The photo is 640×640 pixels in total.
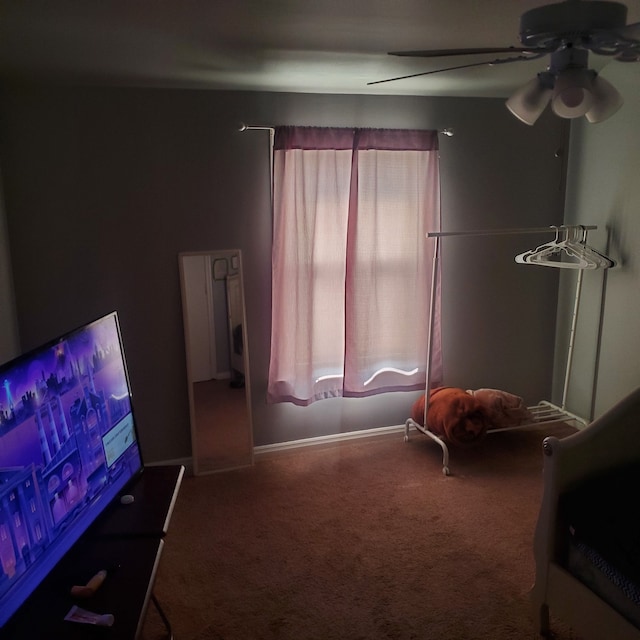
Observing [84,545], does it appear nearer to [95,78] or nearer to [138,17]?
[138,17]

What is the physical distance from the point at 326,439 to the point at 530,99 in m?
2.38

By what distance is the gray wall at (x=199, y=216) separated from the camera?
9.59 feet

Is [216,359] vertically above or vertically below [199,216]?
below

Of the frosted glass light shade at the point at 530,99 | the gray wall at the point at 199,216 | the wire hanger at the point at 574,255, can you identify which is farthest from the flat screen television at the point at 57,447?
the wire hanger at the point at 574,255

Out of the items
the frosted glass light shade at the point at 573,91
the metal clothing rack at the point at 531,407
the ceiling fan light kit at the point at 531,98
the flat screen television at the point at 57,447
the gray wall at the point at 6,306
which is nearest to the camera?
the flat screen television at the point at 57,447

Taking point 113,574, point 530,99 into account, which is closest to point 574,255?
point 530,99

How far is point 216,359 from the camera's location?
10.9 feet

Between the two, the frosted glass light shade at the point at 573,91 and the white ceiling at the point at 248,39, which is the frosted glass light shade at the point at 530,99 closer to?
the frosted glass light shade at the point at 573,91

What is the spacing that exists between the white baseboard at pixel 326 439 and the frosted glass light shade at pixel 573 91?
7.87 feet

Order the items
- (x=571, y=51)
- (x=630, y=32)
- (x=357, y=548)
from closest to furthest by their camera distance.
A: (x=630, y=32) < (x=571, y=51) < (x=357, y=548)

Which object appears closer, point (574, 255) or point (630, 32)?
point (630, 32)

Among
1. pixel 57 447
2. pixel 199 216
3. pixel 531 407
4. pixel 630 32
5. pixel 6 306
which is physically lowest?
pixel 531 407

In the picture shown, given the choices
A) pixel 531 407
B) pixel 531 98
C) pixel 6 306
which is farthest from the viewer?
pixel 531 407

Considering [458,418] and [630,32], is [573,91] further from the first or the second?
[458,418]
